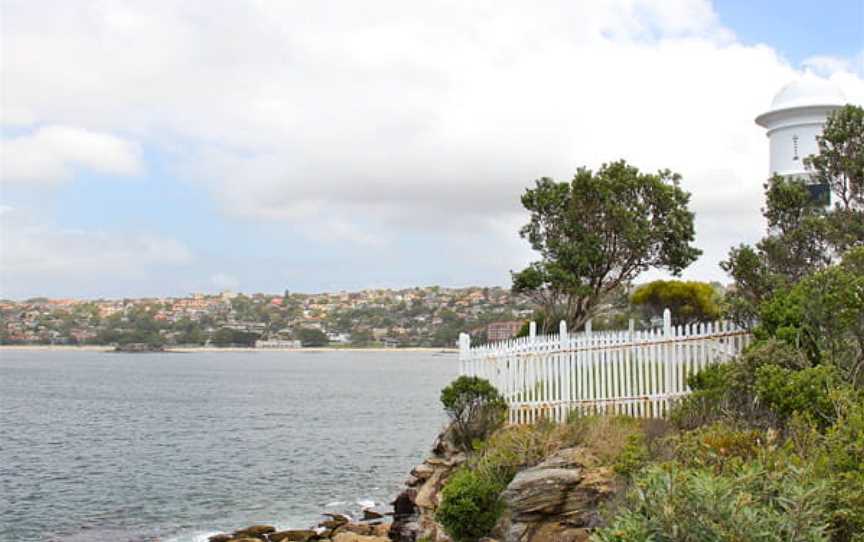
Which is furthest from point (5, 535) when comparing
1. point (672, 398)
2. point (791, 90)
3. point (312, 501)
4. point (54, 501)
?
point (791, 90)

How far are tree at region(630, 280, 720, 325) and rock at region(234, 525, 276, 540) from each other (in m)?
17.1

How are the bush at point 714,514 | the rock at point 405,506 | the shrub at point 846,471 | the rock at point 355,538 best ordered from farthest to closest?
1. the rock at point 405,506
2. the rock at point 355,538
3. the shrub at point 846,471
4. the bush at point 714,514

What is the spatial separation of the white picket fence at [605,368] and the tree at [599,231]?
5548mm

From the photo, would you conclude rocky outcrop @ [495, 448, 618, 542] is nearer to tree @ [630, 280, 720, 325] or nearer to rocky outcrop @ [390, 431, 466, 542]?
rocky outcrop @ [390, 431, 466, 542]

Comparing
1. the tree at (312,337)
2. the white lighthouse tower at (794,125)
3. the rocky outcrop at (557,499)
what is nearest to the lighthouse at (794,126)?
the white lighthouse tower at (794,125)

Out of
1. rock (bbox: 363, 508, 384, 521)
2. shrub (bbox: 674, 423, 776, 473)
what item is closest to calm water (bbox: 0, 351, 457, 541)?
rock (bbox: 363, 508, 384, 521)

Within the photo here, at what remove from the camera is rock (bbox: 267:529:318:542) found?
2047 cm

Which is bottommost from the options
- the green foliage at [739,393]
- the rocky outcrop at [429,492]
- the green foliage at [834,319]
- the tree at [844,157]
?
the rocky outcrop at [429,492]

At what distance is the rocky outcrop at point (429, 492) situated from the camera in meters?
16.6

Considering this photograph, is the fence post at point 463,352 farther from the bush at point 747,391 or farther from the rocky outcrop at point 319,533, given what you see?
the bush at point 747,391

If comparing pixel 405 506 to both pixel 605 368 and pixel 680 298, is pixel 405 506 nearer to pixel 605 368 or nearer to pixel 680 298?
pixel 605 368

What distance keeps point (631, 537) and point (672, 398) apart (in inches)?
367

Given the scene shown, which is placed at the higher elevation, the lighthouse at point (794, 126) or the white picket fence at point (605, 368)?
the lighthouse at point (794, 126)

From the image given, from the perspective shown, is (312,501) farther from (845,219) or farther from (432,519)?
(845,219)
